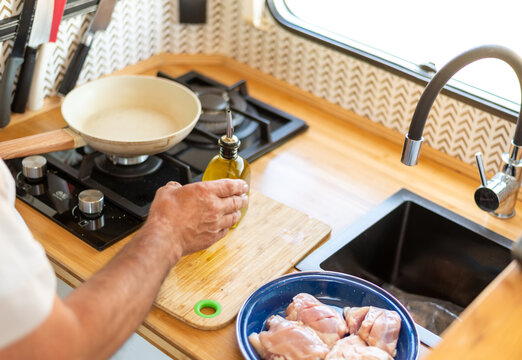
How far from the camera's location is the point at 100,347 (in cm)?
78

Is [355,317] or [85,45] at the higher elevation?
[85,45]

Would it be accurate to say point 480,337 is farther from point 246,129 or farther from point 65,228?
point 246,129

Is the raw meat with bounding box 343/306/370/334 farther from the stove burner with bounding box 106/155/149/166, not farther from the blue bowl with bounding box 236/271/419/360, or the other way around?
the stove burner with bounding box 106/155/149/166

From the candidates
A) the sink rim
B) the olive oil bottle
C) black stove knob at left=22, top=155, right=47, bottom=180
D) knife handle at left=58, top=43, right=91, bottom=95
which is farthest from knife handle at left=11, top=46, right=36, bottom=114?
the sink rim

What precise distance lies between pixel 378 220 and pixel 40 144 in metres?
0.72

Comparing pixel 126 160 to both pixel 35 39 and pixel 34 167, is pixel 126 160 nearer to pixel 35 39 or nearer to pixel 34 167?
pixel 34 167

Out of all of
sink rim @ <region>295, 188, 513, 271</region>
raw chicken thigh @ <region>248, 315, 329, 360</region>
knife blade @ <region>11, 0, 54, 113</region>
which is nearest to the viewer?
raw chicken thigh @ <region>248, 315, 329, 360</region>

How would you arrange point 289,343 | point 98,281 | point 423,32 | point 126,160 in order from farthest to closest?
point 423,32 → point 126,160 → point 289,343 → point 98,281

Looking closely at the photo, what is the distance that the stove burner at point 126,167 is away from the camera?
54.6 inches

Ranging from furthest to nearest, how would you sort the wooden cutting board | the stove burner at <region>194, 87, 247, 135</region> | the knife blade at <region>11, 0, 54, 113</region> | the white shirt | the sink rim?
the stove burner at <region>194, 87, 247, 135</region>
the knife blade at <region>11, 0, 54, 113</region>
the sink rim
the wooden cutting board
the white shirt

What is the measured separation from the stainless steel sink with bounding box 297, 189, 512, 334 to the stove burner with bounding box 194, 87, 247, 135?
44cm

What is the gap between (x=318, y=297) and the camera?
1125mm

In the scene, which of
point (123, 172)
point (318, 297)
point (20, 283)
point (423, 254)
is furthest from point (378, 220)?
point (20, 283)

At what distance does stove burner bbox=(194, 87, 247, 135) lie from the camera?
1.55m
